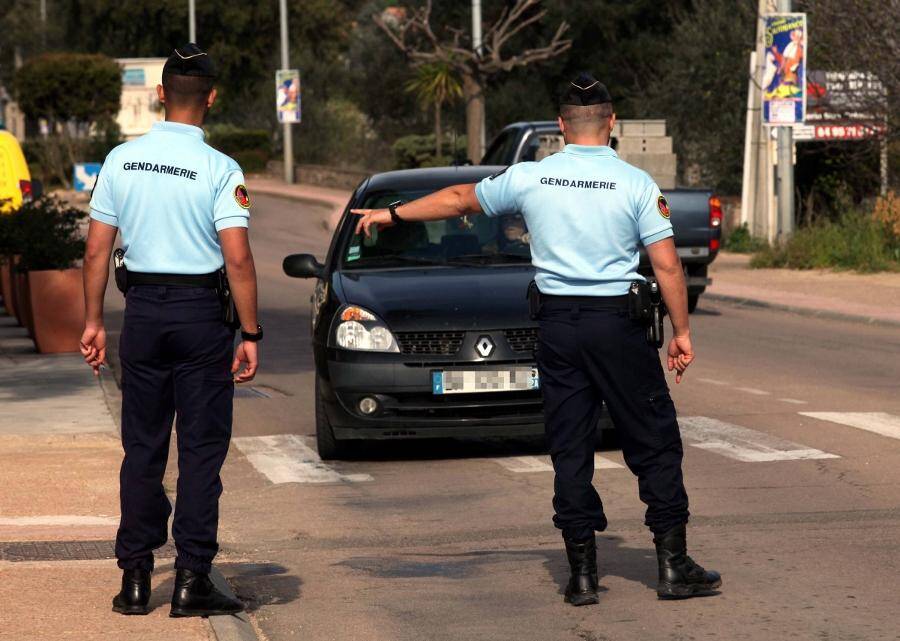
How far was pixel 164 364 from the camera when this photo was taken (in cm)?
626

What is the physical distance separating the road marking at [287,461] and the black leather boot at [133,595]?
3.48 metres

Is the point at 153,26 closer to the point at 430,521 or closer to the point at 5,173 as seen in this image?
the point at 5,173

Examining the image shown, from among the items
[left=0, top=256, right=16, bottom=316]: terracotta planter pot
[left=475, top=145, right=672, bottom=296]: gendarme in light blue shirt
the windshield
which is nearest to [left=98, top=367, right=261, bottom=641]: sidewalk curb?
[left=475, top=145, right=672, bottom=296]: gendarme in light blue shirt

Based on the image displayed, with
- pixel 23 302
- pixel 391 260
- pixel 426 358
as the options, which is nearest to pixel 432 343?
pixel 426 358

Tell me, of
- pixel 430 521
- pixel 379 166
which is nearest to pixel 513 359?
→ pixel 430 521

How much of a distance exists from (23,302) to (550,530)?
33.8ft

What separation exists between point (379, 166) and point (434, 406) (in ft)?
158

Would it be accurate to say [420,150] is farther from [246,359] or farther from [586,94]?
[246,359]

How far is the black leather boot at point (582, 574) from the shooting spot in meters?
6.59

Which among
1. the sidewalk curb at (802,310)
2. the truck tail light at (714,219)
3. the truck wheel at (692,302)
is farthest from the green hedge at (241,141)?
the truck tail light at (714,219)

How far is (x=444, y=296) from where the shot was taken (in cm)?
1009

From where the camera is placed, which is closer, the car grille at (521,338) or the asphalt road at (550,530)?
the asphalt road at (550,530)

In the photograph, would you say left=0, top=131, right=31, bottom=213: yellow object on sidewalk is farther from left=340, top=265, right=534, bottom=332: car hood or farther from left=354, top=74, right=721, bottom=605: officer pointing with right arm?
left=354, top=74, right=721, bottom=605: officer pointing with right arm

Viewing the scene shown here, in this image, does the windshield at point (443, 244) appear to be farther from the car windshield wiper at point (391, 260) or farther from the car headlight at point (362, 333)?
the car headlight at point (362, 333)
